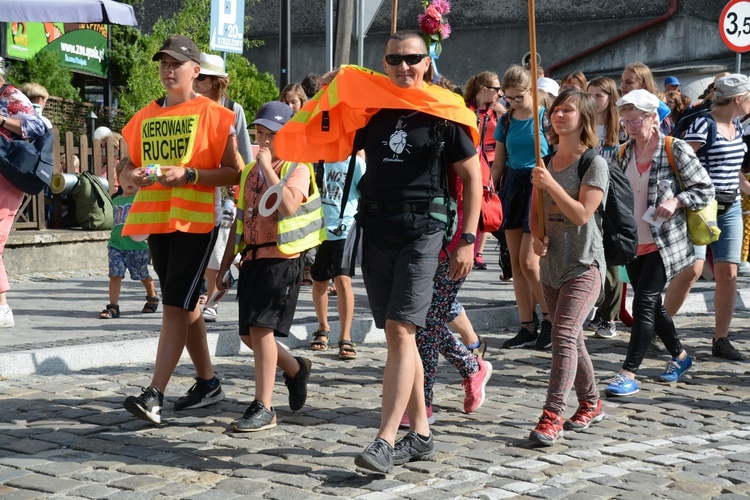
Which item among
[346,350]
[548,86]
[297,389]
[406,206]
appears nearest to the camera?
[406,206]

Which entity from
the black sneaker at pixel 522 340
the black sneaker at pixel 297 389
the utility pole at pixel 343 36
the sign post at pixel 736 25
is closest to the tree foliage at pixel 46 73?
the utility pole at pixel 343 36

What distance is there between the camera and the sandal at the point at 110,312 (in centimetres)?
953

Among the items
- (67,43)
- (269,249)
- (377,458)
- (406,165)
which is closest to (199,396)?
(269,249)

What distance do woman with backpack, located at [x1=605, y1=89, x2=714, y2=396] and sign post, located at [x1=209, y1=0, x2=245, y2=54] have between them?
27.6 feet

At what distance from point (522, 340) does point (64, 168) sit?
7430 millimetres

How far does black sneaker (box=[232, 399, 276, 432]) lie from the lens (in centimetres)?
587

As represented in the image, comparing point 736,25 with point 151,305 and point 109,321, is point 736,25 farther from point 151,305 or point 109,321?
point 109,321

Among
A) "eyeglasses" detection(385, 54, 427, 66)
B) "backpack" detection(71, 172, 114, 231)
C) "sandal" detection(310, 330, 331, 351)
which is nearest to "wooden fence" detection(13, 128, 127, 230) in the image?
"backpack" detection(71, 172, 114, 231)

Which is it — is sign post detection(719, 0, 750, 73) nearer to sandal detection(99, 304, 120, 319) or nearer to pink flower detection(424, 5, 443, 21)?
pink flower detection(424, 5, 443, 21)

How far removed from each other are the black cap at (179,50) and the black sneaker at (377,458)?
2.36m

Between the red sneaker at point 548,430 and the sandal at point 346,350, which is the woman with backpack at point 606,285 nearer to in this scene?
the sandal at point 346,350

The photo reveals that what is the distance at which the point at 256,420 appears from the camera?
19.3 feet

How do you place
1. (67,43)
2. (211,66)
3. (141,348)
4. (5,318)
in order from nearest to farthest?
1. (211,66)
2. (141,348)
3. (5,318)
4. (67,43)

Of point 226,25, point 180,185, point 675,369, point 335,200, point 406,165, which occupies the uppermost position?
point 226,25
